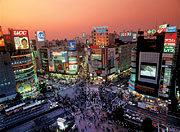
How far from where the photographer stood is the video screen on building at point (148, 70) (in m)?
33.3

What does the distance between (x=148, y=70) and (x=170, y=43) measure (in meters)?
9.32

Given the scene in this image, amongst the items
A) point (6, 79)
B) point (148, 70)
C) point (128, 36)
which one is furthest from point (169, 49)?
point (128, 36)

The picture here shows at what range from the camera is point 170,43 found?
29.7 m

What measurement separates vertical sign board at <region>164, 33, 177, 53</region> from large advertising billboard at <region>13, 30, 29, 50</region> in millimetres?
46083

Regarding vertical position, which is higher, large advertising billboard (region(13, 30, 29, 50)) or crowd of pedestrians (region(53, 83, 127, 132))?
large advertising billboard (region(13, 30, 29, 50))

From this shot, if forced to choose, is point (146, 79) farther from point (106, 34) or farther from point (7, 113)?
point (7, 113)

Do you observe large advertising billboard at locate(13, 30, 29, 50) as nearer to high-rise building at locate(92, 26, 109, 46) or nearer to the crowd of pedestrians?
the crowd of pedestrians

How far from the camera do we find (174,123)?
25922 mm

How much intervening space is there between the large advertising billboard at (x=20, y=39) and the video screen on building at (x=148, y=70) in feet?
138

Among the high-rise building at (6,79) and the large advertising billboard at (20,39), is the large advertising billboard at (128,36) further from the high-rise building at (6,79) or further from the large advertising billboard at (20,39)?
the high-rise building at (6,79)

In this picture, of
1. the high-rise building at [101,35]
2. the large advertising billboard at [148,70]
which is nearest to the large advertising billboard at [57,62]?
the high-rise building at [101,35]

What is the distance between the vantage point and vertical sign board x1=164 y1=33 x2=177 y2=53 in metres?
28.9

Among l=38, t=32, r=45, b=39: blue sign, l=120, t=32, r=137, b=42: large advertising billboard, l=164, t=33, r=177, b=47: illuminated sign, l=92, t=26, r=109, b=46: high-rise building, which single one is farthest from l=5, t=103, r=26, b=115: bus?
l=120, t=32, r=137, b=42: large advertising billboard

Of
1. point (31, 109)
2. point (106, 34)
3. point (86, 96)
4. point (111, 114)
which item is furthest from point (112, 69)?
point (31, 109)
